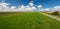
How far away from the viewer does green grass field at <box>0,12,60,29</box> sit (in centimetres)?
143

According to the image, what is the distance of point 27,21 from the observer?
4.78 feet

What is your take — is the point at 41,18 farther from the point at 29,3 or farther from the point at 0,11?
the point at 0,11

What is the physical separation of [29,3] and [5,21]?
0.41 m

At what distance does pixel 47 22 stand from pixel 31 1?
14.3 inches

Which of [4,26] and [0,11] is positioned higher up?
[0,11]

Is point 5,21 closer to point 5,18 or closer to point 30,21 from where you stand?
point 5,18

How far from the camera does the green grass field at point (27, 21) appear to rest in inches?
56.5

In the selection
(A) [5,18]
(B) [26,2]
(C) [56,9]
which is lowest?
(A) [5,18]

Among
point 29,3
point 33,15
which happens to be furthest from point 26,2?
point 33,15

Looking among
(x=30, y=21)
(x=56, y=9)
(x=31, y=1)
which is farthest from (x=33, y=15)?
(x=56, y=9)

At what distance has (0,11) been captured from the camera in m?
1.46

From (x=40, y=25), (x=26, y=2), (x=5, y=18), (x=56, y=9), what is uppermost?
(x=26, y=2)

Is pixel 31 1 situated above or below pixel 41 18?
above

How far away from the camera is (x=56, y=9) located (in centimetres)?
150
